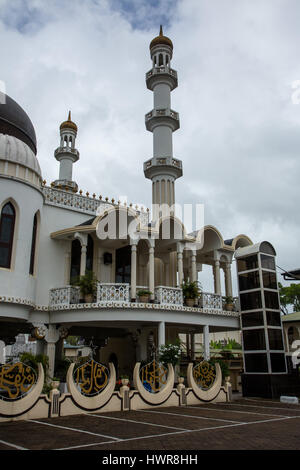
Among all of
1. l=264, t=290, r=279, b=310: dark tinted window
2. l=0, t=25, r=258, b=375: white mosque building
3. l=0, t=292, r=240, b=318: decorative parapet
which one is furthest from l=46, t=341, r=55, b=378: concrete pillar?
l=264, t=290, r=279, b=310: dark tinted window

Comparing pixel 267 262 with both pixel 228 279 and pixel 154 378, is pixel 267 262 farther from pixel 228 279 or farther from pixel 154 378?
pixel 154 378

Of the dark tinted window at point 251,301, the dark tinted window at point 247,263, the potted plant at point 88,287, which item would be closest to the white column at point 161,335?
the potted plant at point 88,287

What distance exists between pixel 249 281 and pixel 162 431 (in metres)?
11.7

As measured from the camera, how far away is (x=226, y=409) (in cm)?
1351

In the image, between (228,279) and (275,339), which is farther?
(228,279)

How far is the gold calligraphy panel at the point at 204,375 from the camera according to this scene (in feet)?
51.4

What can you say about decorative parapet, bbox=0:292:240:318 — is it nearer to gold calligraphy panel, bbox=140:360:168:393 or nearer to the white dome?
gold calligraphy panel, bbox=140:360:168:393

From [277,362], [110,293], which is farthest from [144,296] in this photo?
[277,362]

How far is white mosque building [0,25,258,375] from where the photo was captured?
16.7 metres

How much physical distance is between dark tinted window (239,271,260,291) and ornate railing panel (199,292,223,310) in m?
1.28

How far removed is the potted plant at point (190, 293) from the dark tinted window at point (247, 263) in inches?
113

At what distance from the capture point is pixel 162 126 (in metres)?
24.6

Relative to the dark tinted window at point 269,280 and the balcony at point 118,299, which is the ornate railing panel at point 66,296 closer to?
the balcony at point 118,299
